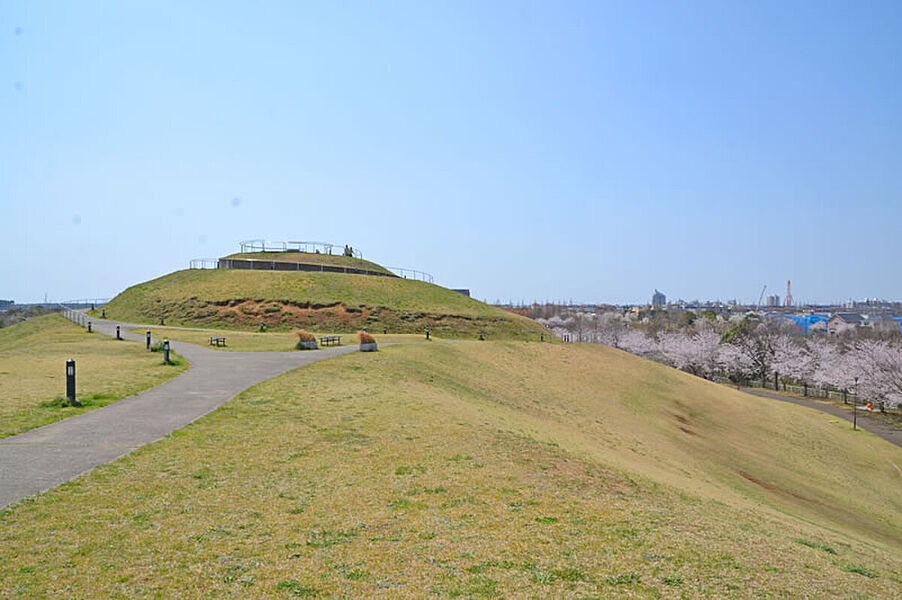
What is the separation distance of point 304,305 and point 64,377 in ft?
106

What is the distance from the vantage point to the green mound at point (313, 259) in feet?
225

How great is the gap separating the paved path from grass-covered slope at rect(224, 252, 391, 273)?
5020cm

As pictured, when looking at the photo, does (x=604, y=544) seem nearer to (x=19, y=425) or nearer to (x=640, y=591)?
(x=640, y=591)

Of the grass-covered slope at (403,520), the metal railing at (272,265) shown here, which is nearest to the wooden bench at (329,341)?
the grass-covered slope at (403,520)

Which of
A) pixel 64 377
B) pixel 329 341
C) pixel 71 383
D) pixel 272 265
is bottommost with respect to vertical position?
pixel 64 377

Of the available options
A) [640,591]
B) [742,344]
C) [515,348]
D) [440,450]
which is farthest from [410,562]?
[742,344]

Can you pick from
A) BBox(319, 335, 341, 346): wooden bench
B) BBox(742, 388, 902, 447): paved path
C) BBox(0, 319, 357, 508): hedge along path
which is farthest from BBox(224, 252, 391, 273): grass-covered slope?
BBox(742, 388, 902, 447): paved path

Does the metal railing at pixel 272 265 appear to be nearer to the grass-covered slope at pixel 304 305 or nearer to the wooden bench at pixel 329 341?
the grass-covered slope at pixel 304 305

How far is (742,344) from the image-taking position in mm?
82000

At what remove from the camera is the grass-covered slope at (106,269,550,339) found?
49.6 meters

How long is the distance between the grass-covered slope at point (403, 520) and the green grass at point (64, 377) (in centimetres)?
361

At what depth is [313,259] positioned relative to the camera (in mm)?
69938

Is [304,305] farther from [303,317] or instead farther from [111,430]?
[111,430]

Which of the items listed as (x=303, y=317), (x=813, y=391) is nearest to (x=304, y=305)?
(x=303, y=317)
